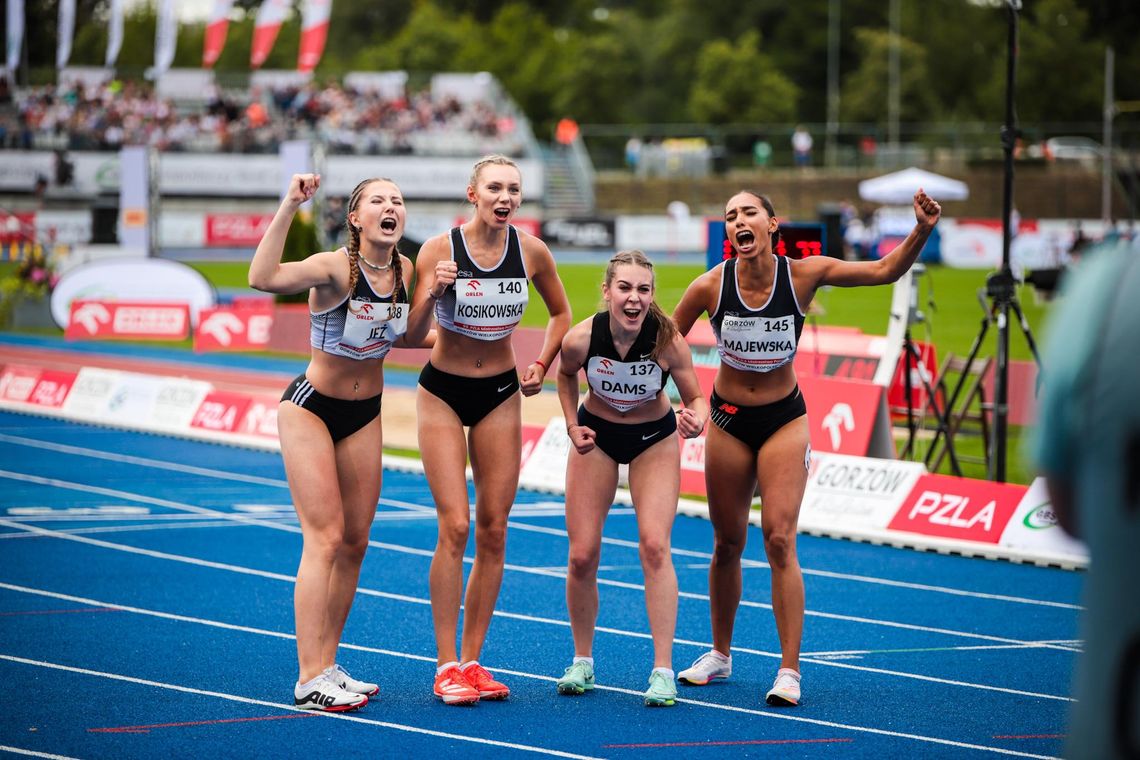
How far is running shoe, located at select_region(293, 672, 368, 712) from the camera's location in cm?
629

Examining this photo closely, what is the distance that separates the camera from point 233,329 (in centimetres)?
2325

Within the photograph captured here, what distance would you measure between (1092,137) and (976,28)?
18017 mm

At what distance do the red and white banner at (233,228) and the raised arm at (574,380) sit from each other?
130 feet

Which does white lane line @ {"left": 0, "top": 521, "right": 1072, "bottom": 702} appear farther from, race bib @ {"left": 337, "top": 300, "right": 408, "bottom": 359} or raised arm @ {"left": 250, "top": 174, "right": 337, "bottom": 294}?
raised arm @ {"left": 250, "top": 174, "right": 337, "bottom": 294}

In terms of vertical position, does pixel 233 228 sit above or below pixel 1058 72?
below

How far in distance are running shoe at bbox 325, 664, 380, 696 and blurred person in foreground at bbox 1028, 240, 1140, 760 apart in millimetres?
4569

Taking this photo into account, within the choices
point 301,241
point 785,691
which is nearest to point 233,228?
point 301,241

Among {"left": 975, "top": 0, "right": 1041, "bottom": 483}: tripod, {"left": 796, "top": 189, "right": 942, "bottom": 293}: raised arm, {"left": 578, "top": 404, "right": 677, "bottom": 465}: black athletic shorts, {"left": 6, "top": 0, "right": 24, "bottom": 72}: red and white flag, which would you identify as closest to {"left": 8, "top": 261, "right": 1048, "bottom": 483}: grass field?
{"left": 975, "top": 0, "right": 1041, "bottom": 483}: tripod

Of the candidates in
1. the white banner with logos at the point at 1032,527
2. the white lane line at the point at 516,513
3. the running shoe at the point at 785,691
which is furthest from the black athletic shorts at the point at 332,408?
the white banner with logos at the point at 1032,527

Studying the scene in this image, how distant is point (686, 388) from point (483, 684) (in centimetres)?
160

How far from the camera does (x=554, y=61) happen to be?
74312 millimetres

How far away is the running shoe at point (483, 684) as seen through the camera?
6.48 m

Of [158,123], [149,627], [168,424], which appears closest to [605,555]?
[149,627]

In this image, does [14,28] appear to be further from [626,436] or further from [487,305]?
[626,436]
